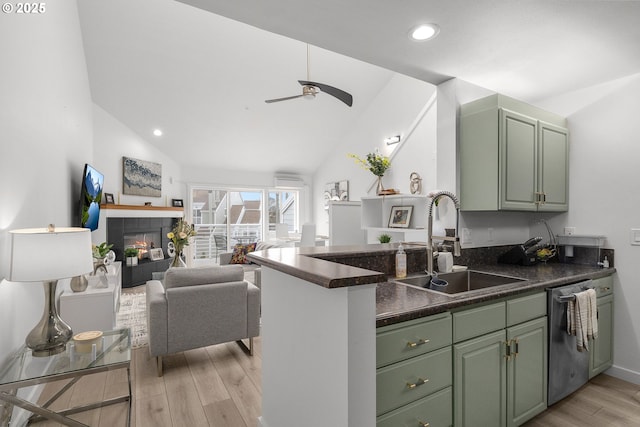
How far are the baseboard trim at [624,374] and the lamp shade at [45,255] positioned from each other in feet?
12.3

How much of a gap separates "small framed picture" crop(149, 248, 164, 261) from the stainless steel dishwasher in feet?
20.2

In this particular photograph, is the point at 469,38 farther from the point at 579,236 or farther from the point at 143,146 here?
the point at 143,146

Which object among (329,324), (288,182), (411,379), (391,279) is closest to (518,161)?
(391,279)

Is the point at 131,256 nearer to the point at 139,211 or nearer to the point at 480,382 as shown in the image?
the point at 139,211

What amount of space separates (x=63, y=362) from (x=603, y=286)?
11.4ft

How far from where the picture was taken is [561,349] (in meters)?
2.01

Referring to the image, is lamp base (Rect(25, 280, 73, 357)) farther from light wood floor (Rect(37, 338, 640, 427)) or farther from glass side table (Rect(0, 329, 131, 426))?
light wood floor (Rect(37, 338, 640, 427))

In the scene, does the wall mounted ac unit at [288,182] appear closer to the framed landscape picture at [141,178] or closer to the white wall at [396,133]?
the white wall at [396,133]

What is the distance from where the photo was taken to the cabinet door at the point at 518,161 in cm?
232

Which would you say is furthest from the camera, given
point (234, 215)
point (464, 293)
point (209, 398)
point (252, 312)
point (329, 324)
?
point (234, 215)

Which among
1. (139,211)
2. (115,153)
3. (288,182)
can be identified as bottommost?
(139,211)

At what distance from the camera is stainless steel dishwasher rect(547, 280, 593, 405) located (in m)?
1.95

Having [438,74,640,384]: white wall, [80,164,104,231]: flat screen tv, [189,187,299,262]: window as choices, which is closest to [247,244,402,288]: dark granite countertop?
[438,74,640,384]: white wall

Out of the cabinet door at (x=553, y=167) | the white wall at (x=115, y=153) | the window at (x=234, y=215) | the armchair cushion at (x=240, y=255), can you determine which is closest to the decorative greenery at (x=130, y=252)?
the white wall at (x=115, y=153)
